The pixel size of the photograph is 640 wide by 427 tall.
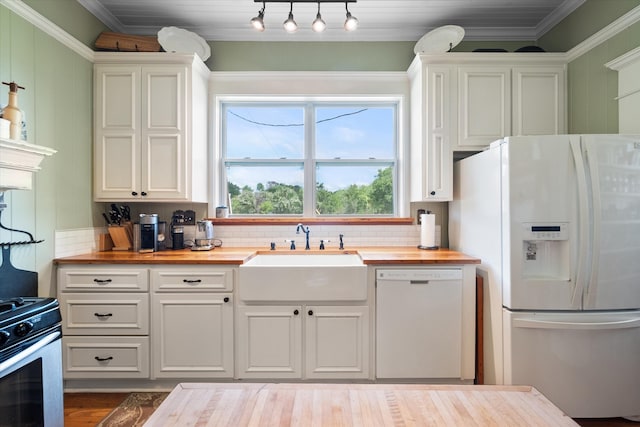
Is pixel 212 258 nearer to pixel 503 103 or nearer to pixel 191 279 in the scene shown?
pixel 191 279

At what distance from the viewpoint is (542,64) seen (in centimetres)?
262

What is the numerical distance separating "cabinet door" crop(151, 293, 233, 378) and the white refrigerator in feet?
5.83

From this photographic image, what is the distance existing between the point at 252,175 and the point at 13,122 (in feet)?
5.52

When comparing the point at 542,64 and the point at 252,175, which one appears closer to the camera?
the point at 542,64

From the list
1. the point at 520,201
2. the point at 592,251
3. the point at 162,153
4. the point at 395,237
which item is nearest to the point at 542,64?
the point at 520,201

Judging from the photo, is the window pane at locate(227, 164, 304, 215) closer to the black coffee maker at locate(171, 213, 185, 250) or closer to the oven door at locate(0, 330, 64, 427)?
the black coffee maker at locate(171, 213, 185, 250)

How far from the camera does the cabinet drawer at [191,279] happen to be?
7.33 ft

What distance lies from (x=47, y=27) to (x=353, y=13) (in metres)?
2.17

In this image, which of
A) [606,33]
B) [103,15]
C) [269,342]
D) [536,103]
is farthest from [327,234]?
[103,15]

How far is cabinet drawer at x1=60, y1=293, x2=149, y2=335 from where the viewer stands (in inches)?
87.4

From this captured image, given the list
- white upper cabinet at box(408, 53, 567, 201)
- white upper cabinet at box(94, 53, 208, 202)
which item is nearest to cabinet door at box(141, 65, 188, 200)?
white upper cabinet at box(94, 53, 208, 202)

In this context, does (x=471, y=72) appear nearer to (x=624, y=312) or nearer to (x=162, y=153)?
(x=624, y=312)

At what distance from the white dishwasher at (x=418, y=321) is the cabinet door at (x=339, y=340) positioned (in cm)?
10

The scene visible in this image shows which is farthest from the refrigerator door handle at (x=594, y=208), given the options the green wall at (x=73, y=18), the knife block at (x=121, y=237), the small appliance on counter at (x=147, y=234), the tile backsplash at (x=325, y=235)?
the green wall at (x=73, y=18)
